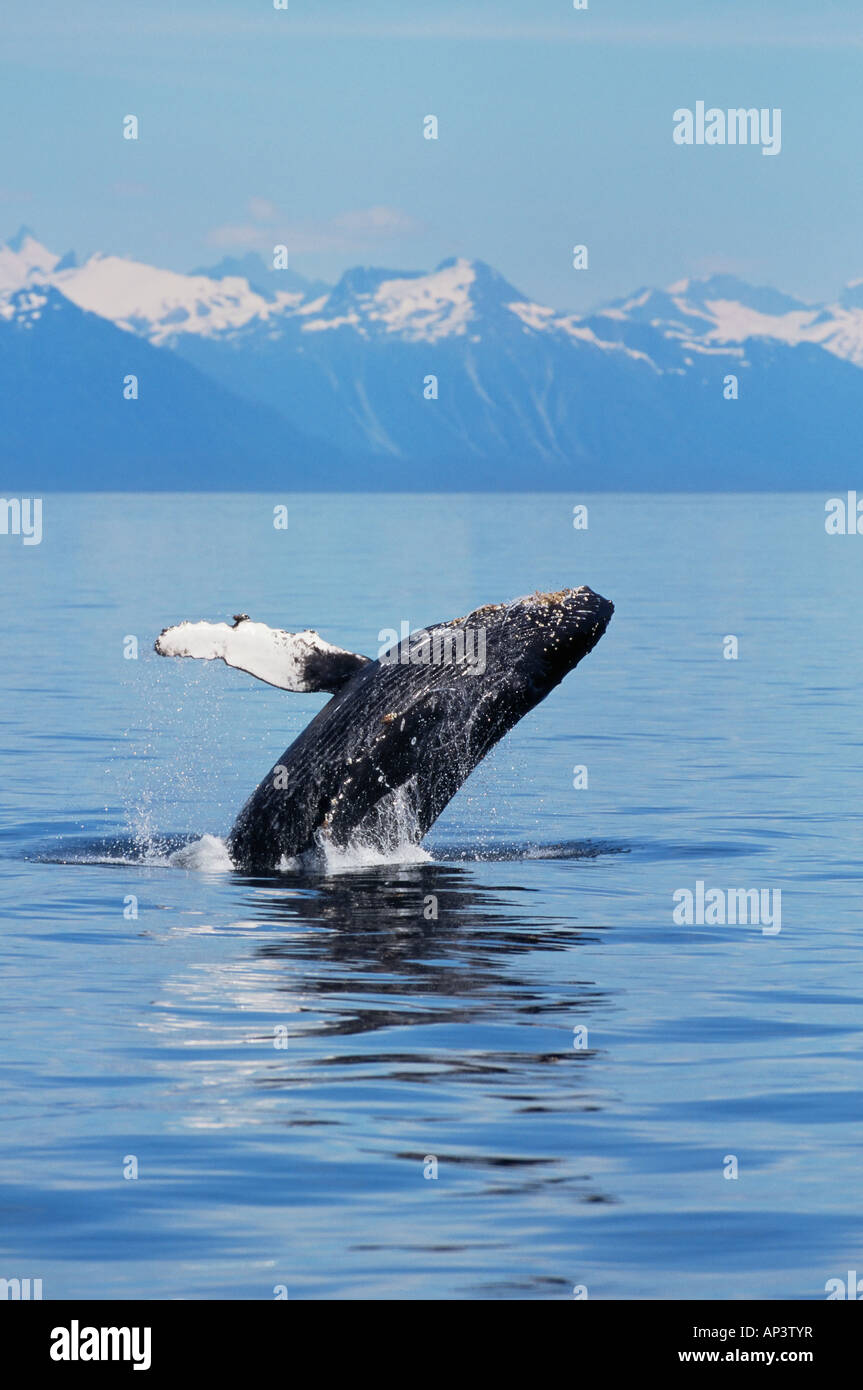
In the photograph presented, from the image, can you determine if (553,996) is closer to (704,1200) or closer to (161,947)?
(161,947)

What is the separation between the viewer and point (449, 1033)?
1241 centimetres

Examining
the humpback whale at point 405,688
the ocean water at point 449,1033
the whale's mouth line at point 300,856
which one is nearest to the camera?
the ocean water at point 449,1033

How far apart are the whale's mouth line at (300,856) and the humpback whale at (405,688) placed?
433 mm

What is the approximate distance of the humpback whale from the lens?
1714 cm

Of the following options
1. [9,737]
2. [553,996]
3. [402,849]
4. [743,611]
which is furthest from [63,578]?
[553,996]

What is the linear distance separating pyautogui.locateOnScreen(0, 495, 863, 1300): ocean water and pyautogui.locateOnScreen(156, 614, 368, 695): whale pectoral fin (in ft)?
5.59

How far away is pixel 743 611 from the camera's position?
6009 centimetres

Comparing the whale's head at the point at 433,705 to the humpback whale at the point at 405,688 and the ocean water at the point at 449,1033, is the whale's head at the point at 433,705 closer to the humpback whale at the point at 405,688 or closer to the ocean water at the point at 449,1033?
the humpback whale at the point at 405,688

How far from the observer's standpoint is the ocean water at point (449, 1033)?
9.04 m

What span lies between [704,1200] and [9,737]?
2051 centimetres

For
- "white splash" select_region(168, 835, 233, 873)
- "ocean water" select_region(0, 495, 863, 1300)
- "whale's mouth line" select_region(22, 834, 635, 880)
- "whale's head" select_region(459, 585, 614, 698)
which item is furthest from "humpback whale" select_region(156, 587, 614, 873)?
"white splash" select_region(168, 835, 233, 873)

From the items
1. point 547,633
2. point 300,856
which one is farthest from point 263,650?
point 547,633

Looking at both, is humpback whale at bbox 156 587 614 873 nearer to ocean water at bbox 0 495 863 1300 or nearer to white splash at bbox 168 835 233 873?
ocean water at bbox 0 495 863 1300

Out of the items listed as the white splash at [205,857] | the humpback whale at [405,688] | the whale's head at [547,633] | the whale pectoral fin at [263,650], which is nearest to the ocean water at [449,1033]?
the white splash at [205,857]
